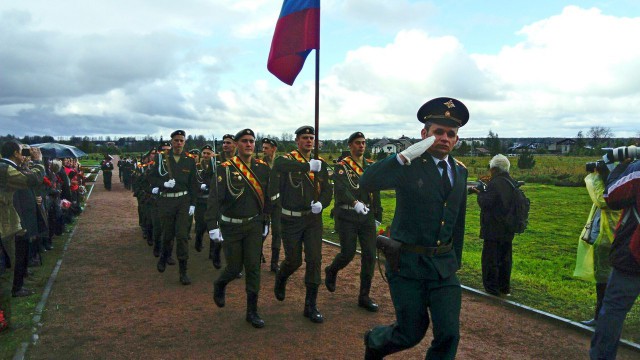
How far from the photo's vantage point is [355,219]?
6465mm

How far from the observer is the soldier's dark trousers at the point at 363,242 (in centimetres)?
641

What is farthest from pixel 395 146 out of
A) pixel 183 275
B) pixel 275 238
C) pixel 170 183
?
pixel 183 275

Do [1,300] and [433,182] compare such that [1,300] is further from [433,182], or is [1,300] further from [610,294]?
[610,294]

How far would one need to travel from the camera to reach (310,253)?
20.0 ft

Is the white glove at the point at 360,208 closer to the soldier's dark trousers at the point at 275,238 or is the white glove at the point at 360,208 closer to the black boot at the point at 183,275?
the soldier's dark trousers at the point at 275,238

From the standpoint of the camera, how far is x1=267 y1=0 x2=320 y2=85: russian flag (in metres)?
6.04

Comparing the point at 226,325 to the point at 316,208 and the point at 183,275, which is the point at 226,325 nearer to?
the point at 316,208

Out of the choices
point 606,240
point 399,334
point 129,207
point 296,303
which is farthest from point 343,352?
point 129,207

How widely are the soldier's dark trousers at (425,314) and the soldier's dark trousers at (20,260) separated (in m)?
5.63

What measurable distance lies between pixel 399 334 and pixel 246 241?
8.91ft

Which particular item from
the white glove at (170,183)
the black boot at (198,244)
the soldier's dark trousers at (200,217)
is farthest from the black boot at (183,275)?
the soldier's dark trousers at (200,217)

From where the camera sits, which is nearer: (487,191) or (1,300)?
(1,300)

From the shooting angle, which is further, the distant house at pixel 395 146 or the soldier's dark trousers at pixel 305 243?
the distant house at pixel 395 146

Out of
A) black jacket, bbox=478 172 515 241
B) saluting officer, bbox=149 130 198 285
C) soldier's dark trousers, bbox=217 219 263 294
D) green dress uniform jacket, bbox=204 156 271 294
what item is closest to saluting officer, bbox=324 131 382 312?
green dress uniform jacket, bbox=204 156 271 294
